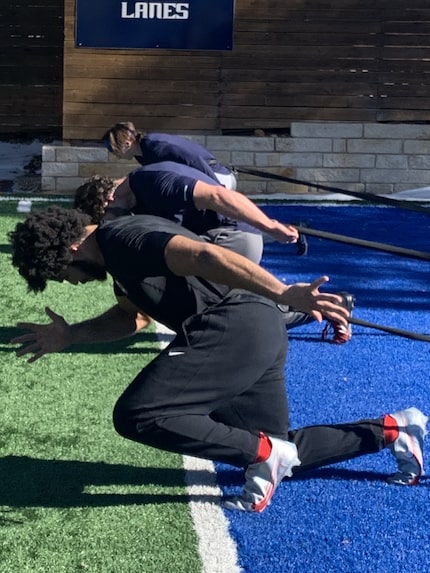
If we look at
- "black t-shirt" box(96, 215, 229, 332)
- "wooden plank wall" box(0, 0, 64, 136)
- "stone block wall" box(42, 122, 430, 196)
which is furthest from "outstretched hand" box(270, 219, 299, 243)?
"wooden plank wall" box(0, 0, 64, 136)

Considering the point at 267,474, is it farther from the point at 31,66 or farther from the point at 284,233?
the point at 31,66

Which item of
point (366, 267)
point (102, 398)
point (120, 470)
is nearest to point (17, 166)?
point (366, 267)

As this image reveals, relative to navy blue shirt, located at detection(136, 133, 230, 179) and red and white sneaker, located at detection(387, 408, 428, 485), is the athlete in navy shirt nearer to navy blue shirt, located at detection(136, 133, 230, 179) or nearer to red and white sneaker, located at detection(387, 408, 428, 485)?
navy blue shirt, located at detection(136, 133, 230, 179)

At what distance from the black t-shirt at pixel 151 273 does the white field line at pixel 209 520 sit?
786 mm

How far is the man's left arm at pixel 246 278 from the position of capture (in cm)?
322

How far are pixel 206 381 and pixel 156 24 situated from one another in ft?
29.8

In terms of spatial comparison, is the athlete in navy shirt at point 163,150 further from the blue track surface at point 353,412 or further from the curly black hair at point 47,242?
the curly black hair at point 47,242

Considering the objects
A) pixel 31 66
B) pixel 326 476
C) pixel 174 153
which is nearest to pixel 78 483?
pixel 326 476

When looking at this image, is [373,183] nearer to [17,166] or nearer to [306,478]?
[17,166]

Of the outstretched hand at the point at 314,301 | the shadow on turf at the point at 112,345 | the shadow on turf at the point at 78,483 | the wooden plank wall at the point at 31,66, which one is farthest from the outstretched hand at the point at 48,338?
the wooden plank wall at the point at 31,66

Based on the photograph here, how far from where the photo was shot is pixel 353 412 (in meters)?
5.12

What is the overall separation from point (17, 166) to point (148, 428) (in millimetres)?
10704

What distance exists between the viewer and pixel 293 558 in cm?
353

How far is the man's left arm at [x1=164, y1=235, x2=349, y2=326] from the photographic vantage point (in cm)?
322
